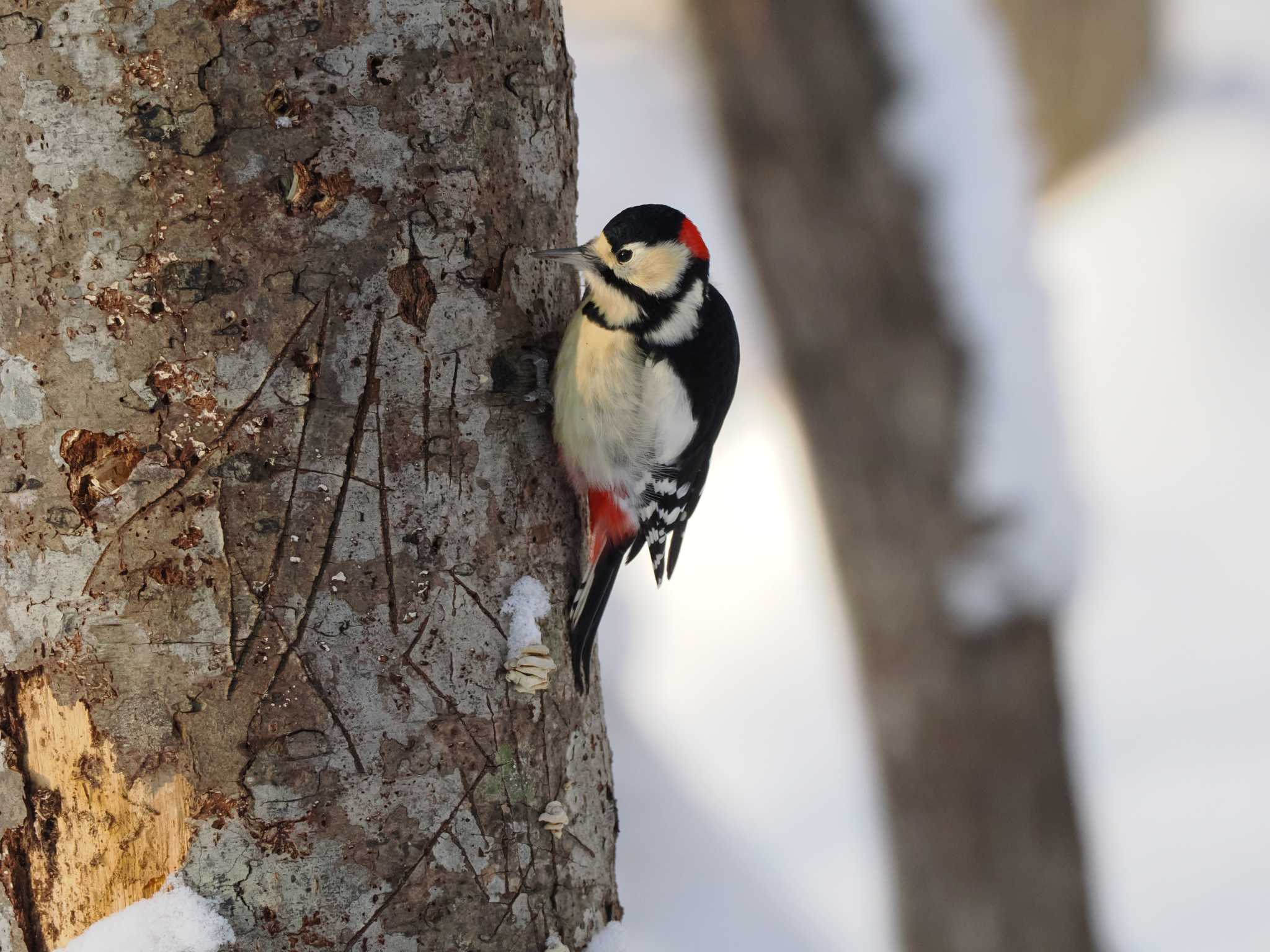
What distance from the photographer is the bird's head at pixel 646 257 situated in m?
1.88

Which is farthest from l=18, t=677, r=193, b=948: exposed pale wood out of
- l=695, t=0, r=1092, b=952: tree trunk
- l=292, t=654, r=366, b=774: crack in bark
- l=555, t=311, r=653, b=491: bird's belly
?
l=695, t=0, r=1092, b=952: tree trunk

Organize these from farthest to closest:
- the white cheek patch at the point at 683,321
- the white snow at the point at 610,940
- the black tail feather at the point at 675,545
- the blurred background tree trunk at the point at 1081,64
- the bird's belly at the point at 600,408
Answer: the blurred background tree trunk at the point at 1081,64 < the black tail feather at the point at 675,545 < the white cheek patch at the point at 683,321 < the bird's belly at the point at 600,408 < the white snow at the point at 610,940

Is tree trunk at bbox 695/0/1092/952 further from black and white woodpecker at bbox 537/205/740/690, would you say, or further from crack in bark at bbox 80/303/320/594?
crack in bark at bbox 80/303/320/594

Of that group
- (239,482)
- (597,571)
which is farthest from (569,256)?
(239,482)

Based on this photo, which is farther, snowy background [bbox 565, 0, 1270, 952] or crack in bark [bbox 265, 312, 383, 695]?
snowy background [bbox 565, 0, 1270, 952]

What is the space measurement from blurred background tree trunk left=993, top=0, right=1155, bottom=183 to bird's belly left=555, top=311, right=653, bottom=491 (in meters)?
7.07

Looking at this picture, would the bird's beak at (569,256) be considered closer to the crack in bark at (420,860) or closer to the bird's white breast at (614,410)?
the bird's white breast at (614,410)

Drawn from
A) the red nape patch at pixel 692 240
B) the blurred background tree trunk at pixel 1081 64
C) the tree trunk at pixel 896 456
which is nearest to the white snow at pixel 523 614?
the red nape patch at pixel 692 240

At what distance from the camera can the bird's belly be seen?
5.43 ft

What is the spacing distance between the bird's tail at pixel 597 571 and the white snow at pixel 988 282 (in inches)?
60.9

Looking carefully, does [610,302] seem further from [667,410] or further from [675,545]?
[675,545]

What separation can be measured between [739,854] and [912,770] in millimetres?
1363

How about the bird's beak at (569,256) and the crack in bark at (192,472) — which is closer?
the crack in bark at (192,472)

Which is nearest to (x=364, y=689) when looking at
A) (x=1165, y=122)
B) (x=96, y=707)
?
(x=96, y=707)
